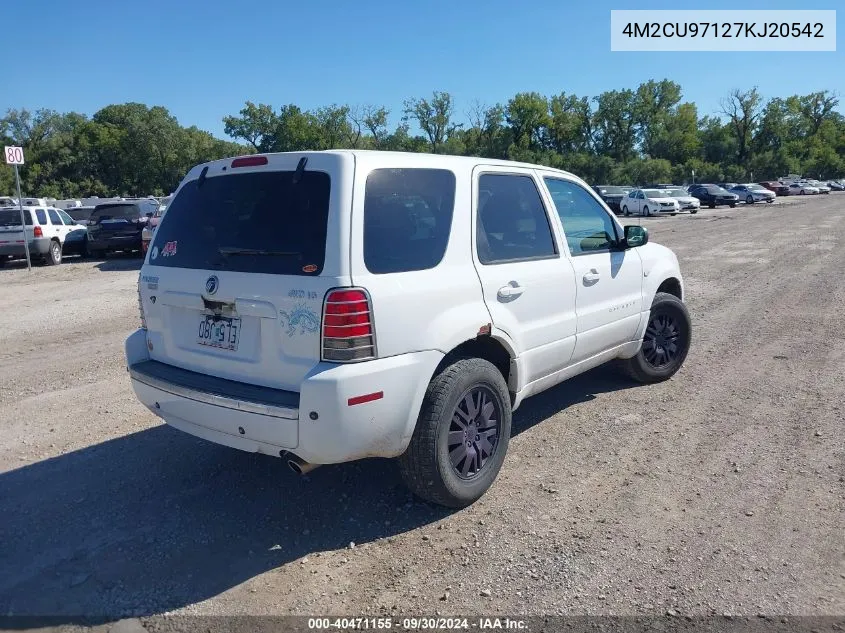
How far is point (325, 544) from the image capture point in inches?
139

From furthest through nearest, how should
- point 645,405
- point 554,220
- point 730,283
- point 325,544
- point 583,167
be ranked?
point 583,167
point 730,283
point 645,405
point 554,220
point 325,544

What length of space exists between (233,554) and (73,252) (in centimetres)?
1879

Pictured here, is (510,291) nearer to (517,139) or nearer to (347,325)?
(347,325)

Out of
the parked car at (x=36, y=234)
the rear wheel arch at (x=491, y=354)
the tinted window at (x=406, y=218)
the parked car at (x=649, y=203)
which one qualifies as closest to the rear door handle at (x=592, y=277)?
the rear wheel arch at (x=491, y=354)

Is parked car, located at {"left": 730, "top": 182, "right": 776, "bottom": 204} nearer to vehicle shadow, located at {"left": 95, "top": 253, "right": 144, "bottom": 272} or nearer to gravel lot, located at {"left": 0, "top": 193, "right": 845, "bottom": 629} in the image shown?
vehicle shadow, located at {"left": 95, "top": 253, "right": 144, "bottom": 272}

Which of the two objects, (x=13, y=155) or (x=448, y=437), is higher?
(x=13, y=155)

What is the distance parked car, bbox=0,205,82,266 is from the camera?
56.2ft

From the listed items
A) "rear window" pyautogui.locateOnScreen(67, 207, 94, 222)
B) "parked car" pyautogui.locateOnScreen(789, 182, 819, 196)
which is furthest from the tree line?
"rear window" pyautogui.locateOnScreen(67, 207, 94, 222)

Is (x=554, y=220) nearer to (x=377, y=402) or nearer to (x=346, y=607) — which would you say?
(x=377, y=402)

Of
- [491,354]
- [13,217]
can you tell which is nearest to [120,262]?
[13,217]

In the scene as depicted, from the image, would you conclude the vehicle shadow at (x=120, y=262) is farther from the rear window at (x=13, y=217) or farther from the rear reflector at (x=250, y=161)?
the rear reflector at (x=250, y=161)

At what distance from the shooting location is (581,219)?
5.07 meters

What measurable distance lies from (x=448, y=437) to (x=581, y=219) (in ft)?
7.37

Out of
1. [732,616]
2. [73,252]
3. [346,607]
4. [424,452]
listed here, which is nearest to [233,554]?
[346,607]
